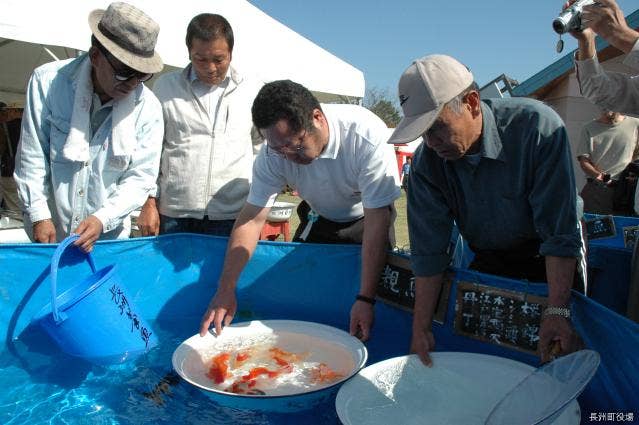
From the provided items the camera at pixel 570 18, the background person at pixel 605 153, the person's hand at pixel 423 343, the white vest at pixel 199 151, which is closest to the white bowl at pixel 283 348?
the person's hand at pixel 423 343

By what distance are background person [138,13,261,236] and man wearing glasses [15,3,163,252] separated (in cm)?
30

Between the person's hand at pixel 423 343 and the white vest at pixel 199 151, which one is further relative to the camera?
the white vest at pixel 199 151

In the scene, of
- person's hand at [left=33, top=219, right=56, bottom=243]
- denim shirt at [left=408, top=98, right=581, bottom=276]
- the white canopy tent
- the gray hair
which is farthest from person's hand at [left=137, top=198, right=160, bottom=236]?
the white canopy tent

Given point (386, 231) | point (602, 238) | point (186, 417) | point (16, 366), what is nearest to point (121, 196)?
point (16, 366)

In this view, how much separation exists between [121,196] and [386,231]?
1223 millimetres

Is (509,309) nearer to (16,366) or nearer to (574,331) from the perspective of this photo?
(574,331)

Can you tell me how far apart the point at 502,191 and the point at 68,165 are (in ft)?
6.08

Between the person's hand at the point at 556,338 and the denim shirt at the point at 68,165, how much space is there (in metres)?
1.83

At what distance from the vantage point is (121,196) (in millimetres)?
2393

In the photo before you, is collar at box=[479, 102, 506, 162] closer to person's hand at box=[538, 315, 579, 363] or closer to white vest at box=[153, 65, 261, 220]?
person's hand at box=[538, 315, 579, 363]

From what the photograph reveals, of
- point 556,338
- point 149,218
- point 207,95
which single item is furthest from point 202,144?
point 556,338

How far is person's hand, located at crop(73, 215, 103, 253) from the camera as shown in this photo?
2189mm

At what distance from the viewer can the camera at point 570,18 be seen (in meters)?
1.97

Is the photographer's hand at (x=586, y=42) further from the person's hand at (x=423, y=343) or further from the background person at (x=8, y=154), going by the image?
the background person at (x=8, y=154)
